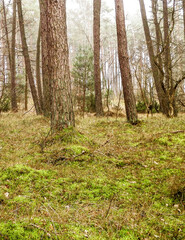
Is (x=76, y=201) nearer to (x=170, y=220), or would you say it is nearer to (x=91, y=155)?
(x=170, y=220)

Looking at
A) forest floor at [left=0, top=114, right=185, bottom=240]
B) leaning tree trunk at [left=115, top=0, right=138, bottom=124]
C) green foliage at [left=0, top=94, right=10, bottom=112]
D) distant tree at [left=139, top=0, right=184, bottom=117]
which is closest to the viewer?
forest floor at [left=0, top=114, right=185, bottom=240]

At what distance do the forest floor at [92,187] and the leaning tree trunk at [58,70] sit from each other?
1.45ft

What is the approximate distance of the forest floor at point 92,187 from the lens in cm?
228

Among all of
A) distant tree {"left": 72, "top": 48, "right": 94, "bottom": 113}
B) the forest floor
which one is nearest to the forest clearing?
the forest floor

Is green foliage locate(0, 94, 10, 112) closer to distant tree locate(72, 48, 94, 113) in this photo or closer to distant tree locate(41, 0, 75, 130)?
distant tree locate(72, 48, 94, 113)

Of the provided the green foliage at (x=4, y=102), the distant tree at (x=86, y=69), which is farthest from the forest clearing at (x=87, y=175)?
the distant tree at (x=86, y=69)

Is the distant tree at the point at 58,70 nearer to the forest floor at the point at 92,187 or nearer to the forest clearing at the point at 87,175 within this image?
the forest clearing at the point at 87,175

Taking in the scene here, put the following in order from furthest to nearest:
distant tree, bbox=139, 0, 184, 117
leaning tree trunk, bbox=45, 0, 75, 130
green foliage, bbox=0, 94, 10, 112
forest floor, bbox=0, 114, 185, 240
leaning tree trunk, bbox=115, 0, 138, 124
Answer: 1. green foliage, bbox=0, 94, 10, 112
2. distant tree, bbox=139, 0, 184, 117
3. leaning tree trunk, bbox=115, 0, 138, 124
4. leaning tree trunk, bbox=45, 0, 75, 130
5. forest floor, bbox=0, 114, 185, 240

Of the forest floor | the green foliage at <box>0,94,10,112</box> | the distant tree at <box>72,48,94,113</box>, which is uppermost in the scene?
the distant tree at <box>72,48,94,113</box>

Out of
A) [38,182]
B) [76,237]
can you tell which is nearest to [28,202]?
[38,182]

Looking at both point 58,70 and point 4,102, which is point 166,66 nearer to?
point 58,70

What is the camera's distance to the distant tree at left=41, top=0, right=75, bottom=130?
5621mm

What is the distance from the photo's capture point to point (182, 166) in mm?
4105

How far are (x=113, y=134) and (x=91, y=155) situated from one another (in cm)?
200
